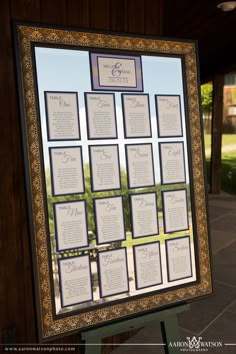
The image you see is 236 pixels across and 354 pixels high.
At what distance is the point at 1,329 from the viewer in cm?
173

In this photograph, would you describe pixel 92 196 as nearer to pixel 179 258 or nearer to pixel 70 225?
pixel 70 225

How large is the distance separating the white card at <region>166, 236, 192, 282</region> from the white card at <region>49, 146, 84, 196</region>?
460 mm

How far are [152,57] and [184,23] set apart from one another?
244 centimetres

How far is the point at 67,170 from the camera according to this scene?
1358mm

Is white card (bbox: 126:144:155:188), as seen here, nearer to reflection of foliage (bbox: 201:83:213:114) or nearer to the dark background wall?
the dark background wall

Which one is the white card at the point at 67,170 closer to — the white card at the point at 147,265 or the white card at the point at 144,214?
the white card at the point at 144,214

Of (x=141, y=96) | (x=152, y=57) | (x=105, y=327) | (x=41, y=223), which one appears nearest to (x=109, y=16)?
(x=152, y=57)

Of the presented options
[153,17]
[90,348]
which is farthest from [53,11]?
[90,348]

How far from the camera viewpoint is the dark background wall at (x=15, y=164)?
64.0 inches

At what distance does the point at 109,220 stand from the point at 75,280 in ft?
0.83

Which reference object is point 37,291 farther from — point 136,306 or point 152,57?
point 152,57

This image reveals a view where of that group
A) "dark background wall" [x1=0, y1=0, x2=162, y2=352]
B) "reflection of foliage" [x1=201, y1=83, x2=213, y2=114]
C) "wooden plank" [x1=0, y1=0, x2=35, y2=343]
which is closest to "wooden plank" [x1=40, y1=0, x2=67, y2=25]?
"dark background wall" [x1=0, y1=0, x2=162, y2=352]

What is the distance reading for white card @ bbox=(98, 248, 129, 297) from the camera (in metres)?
1.41

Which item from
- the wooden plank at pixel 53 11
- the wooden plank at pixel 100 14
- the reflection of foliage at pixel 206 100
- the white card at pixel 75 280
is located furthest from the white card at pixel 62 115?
the reflection of foliage at pixel 206 100
